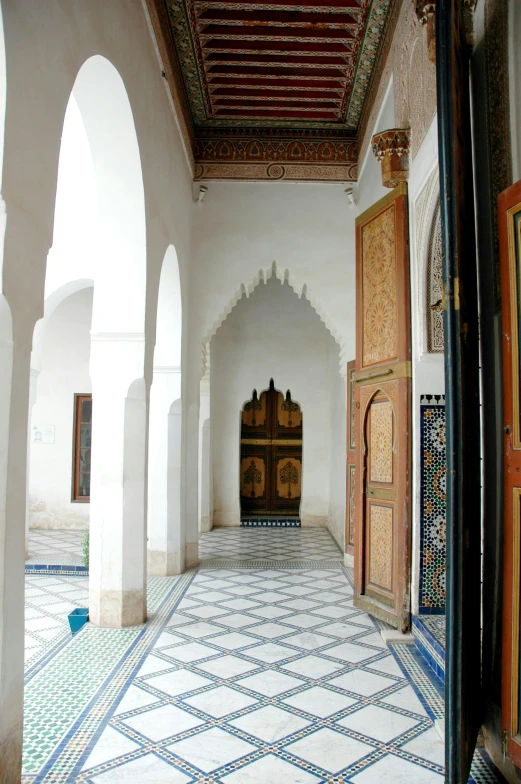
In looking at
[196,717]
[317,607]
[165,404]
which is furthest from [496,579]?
[165,404]

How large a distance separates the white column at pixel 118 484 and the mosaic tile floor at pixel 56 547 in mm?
1855

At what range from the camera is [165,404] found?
4.66 metres

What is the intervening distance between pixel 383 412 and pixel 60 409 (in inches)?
186

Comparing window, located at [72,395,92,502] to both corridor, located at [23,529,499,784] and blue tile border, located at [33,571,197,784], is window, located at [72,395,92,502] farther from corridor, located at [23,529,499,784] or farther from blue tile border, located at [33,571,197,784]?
blue tile border, located at [33,571,197,784]

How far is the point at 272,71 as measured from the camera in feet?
14.1

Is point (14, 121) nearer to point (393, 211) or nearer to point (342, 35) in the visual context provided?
point (393, 211)

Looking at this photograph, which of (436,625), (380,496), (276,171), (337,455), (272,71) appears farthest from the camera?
(337,455)

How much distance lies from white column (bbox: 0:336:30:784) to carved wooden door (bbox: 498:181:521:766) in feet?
4.26

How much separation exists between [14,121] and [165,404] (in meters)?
3.16

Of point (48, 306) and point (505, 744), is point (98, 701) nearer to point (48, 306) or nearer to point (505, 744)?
point (505, 744)

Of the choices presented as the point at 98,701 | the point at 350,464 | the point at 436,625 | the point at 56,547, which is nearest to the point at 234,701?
the point at 98,701

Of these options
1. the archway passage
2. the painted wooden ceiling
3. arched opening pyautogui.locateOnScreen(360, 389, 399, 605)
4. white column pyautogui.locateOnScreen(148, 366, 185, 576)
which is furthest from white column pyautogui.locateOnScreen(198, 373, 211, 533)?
arched opening pyautogui.locateOnScreen(360, 389, 399, 605)

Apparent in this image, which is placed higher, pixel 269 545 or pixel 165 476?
pixel 165 476

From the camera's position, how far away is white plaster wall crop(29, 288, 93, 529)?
23.4ft
